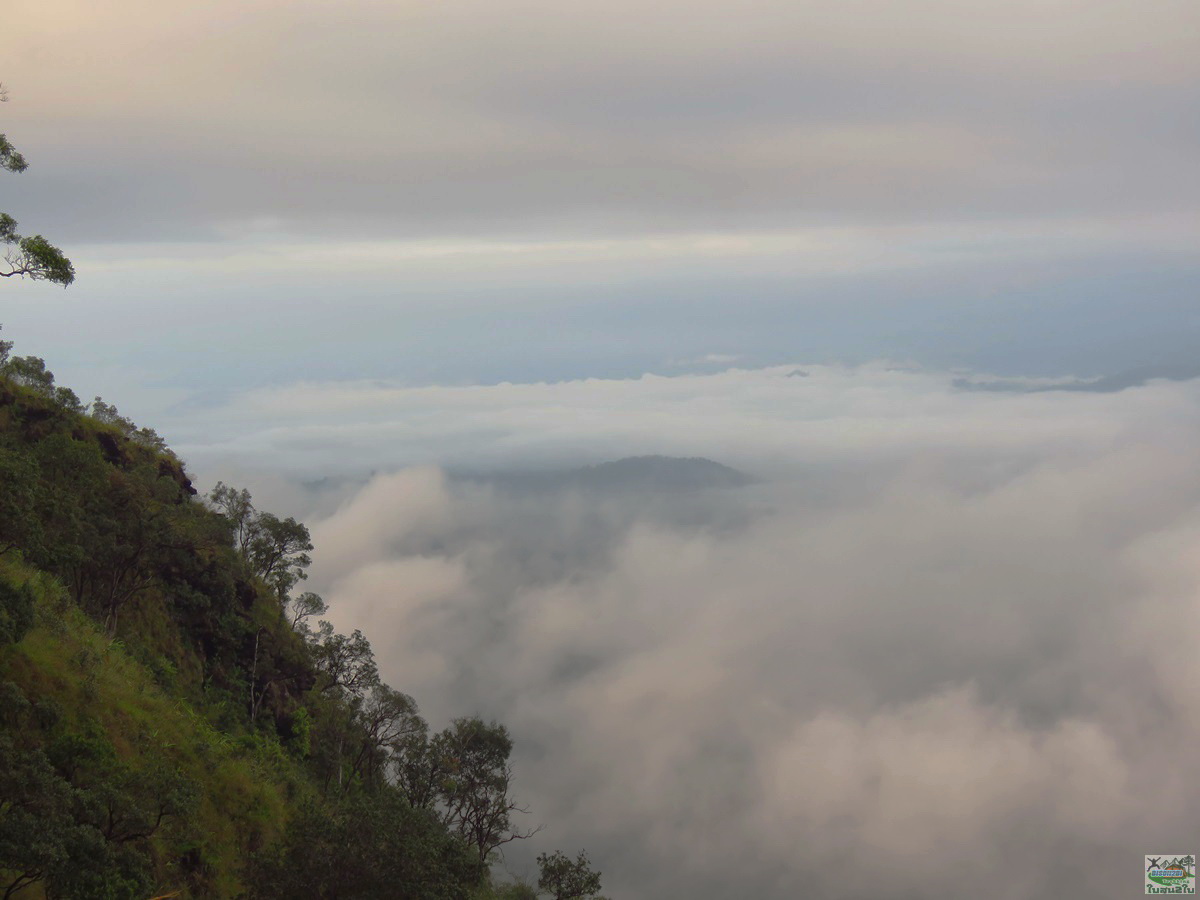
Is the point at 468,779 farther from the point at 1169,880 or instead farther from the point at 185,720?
the point at 1169,880

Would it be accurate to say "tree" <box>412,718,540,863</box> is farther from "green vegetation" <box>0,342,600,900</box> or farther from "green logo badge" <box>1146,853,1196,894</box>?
"green logo badge" <box>1146,853,1196,894</box>

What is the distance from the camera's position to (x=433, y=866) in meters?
23.7

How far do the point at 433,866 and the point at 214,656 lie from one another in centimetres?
2921

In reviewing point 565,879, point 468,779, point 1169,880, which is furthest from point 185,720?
point 1169,880

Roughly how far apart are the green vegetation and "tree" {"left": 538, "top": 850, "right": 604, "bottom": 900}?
0.09 meters

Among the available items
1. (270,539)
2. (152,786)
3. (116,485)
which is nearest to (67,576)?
(116,485)

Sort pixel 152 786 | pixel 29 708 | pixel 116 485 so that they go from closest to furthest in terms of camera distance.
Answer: pixel 152 786, pixel 29 708, pixel 116 485

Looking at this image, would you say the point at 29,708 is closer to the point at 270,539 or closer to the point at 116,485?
the point at 116,485

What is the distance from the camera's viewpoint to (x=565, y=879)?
4300cm

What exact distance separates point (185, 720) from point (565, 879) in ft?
56.3

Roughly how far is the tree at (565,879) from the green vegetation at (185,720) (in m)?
0.09

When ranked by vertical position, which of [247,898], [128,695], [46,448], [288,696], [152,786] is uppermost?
[46,448]

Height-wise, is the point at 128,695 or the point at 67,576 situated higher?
the point at 67,576

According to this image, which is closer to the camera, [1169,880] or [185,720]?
[185,720]
